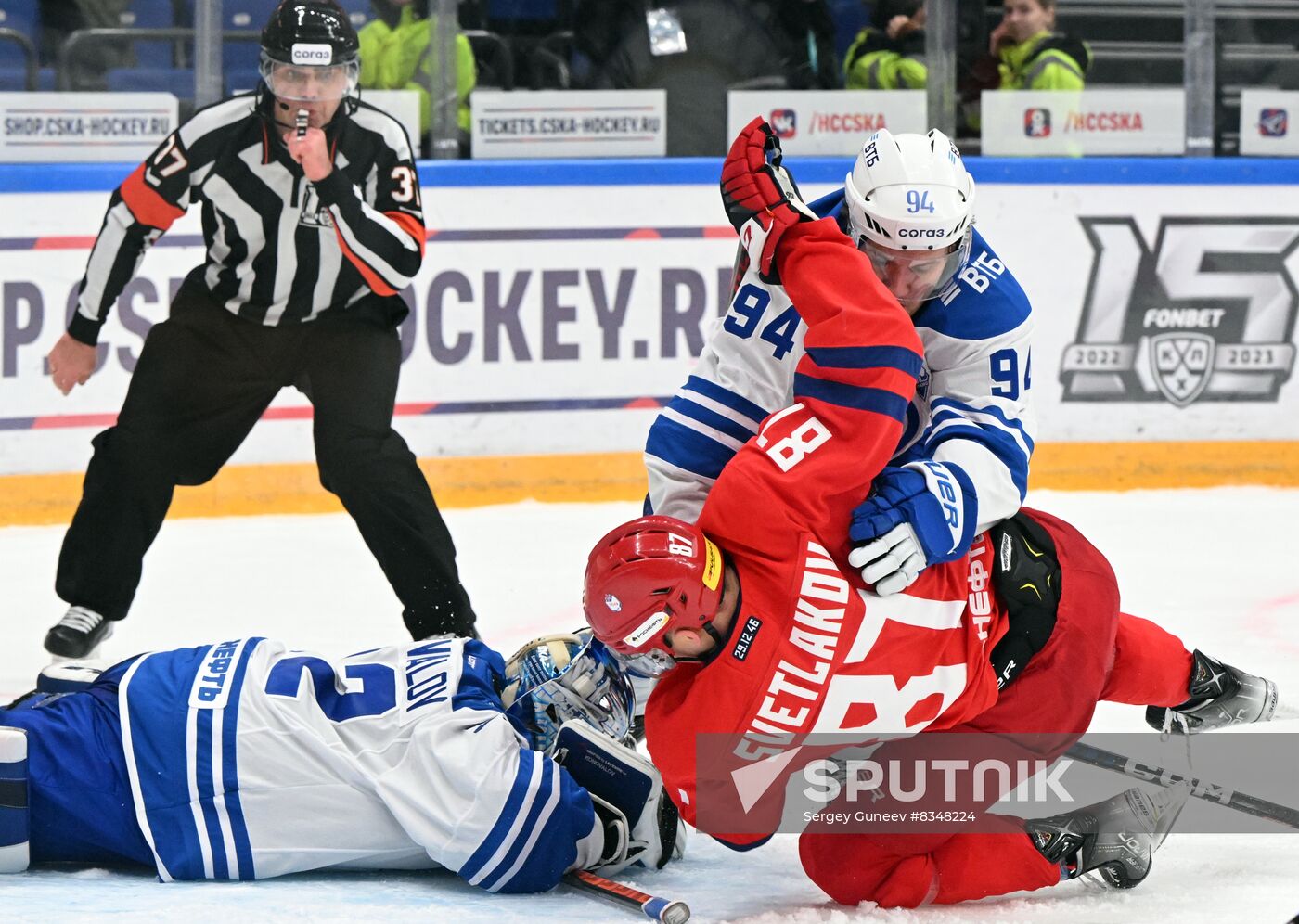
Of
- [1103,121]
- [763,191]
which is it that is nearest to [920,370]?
[763,191]

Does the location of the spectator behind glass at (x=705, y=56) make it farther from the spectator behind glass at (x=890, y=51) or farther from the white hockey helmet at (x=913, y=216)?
the white hockey helmet at (x=913, y=216)

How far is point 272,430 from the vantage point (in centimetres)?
536

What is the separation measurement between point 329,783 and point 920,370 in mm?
1065

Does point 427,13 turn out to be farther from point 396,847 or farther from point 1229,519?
point 396,847

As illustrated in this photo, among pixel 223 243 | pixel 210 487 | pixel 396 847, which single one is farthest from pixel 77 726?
pixel 210 487

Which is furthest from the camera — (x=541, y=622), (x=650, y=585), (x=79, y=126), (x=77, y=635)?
(x=79, y=126)

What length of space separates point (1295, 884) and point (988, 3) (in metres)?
3.95

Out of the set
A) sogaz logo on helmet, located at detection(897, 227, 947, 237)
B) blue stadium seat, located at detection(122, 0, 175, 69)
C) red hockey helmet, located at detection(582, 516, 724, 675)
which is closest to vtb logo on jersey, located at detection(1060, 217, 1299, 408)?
blue stadium seat, located at detection(122, 0, 175, 69)

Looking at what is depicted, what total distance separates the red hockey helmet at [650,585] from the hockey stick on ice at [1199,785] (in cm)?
88

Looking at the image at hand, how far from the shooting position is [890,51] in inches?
226

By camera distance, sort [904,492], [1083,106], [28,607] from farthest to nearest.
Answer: [1083,106] < [28,607] < [904,492]

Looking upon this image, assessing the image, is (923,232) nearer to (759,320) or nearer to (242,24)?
(759,320)

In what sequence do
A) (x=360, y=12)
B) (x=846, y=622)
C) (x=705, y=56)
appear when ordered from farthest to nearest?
1. (x=705, y=56)
2. (x=360, y=12)
3. (x=846, y=622)

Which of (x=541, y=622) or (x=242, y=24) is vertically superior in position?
(x=242, y=24)
